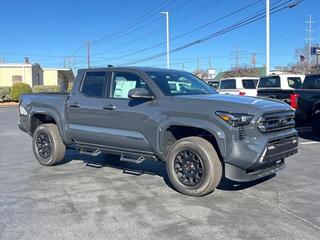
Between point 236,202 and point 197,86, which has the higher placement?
point 197,86

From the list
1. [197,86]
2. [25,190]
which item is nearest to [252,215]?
[197,86]

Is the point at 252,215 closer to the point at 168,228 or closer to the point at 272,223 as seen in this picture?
the point at 272,223

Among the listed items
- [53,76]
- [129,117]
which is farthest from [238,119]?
[53,76]

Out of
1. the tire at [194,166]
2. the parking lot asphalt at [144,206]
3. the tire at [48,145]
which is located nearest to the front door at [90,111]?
the tire at [48,145]

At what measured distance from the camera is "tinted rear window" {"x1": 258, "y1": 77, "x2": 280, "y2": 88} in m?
16.9

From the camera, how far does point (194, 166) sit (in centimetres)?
616

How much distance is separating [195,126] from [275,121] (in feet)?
3.73

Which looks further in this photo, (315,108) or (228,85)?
(228,85)

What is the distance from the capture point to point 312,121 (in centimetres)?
1250

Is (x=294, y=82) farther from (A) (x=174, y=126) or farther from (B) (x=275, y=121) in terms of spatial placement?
(A) (x=174, y=126)

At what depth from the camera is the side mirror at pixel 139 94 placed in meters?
6.48

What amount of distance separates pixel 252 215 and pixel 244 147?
894 millimetres

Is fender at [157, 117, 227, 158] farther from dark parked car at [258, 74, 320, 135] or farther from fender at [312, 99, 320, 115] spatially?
fender at [312, 99, 320, 115]

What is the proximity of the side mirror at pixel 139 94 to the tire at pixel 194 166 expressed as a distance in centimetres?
87
